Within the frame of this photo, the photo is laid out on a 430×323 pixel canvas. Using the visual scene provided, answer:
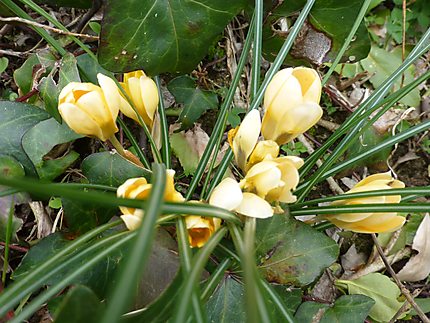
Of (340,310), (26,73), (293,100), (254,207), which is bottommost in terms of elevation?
(340,310)

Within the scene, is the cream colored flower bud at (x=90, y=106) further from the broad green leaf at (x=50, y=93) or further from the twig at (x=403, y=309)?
the twig at (x=403, y=309)

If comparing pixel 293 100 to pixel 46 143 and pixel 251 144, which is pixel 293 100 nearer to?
pixel 251 144

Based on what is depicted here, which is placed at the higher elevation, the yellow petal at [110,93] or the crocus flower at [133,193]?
the yellow petal at [110,93]

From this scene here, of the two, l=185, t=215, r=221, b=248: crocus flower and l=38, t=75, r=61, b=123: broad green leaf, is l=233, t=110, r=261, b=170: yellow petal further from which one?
l=38, t=75, r=61, b=123: broad green leaf

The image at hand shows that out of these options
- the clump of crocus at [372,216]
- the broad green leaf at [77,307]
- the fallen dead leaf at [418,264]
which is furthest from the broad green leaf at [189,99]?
the broad green leaf at [77,307]

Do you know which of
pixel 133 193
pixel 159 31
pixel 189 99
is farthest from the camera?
pixel 189 99

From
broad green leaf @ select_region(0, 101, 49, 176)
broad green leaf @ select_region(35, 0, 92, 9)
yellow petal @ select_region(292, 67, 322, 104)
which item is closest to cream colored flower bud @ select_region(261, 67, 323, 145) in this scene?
yellow petal @ select_region(292, 67, 322, 104)

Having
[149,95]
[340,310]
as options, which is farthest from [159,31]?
[340,310]
